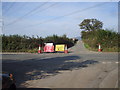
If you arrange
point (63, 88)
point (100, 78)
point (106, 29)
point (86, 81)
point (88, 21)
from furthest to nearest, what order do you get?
1. point (88, 21)
2. point (106, 29)
3. point (100, 78)
4. point (86, 81)
5. point (63, 88)

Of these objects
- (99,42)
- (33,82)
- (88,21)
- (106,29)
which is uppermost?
(88,21)

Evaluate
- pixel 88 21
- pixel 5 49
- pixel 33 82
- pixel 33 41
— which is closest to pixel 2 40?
pixel 5 49

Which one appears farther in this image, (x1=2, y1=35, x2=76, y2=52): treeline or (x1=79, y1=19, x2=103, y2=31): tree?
(x1=79, y1=19, x2=103, y2=31): tree

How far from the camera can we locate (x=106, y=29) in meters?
30.7

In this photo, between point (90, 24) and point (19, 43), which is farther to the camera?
point (90, 24)

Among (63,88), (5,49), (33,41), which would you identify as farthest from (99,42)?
(63,88)

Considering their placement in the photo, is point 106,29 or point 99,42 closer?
point 99,42

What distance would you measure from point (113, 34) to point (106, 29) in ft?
9.03

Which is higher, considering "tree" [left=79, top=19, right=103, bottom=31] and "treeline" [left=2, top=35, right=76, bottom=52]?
"tree" [left=79, top=19, right=103, bottom=31]

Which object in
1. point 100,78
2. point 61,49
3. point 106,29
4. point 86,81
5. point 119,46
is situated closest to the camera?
point 86,81

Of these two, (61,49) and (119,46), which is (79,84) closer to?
(61,49)

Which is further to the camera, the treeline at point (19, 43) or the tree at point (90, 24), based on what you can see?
the tree at point (90, 24)

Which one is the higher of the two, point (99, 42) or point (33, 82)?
point (99, 42)

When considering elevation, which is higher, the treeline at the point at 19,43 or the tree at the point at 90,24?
the tree at the point at 90,24
